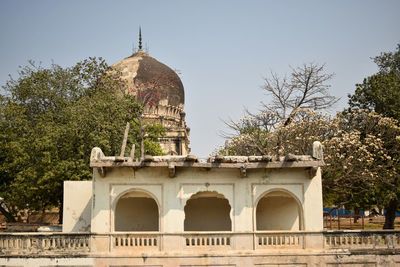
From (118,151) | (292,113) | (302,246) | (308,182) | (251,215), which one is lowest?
(302,246)

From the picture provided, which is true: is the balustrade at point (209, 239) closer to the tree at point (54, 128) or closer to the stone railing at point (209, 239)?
the stone railing at point (209, 239)

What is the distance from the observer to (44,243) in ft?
51.5

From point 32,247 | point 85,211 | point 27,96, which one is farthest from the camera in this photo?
point 27,96

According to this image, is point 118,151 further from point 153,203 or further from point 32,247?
point 32,247

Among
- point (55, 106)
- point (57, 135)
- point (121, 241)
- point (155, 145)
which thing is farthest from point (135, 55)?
point (121, 241)

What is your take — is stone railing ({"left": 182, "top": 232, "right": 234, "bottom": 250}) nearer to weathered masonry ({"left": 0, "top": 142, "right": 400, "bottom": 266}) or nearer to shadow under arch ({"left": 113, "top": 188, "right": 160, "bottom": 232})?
weathered masonry ({"left": 0, "top": 142, "right": 400, "bottom": 266})

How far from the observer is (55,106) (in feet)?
92.1

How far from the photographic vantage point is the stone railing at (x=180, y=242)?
15.7 m

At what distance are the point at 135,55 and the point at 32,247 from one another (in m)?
48.1

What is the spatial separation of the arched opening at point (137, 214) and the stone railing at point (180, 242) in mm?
3606

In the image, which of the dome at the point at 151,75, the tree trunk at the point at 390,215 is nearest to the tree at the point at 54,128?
the tree trunk at the point at 390,215

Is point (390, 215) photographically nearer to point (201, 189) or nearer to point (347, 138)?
point (347, 138)

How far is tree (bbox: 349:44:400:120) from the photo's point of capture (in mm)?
25750

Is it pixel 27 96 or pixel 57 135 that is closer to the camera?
pixel 57 135
